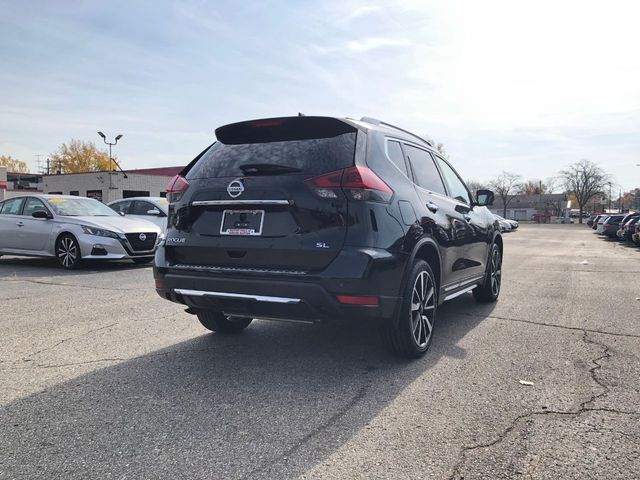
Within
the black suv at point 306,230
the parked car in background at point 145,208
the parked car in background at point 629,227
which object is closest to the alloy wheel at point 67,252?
the parked car in background at point 145,208

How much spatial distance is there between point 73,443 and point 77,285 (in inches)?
235

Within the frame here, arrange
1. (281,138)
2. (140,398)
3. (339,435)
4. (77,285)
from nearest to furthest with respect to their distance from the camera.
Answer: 1. (339,435)
2. (140,398)
3. (281,138)
4. (77,285)

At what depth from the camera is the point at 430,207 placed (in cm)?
440

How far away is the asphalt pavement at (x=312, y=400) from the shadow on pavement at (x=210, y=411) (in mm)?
13

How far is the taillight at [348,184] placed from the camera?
11.4ft

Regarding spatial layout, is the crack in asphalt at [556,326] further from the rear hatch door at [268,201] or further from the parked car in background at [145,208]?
the parked car in background at [145,208]

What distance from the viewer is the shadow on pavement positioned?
247 centimetres

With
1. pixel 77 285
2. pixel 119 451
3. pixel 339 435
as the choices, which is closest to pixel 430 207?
pixel 339 435

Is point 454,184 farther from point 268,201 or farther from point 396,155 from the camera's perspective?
point 268,201

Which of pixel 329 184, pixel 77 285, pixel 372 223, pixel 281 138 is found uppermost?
pixel 281 138

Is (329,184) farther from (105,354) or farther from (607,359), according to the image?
(607,359)

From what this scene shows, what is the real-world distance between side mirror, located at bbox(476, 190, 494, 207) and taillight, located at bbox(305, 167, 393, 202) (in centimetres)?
316

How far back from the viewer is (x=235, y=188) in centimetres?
374

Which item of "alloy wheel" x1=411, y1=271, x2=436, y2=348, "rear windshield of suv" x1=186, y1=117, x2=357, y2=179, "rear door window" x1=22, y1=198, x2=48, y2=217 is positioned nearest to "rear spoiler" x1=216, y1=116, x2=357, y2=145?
"rear windshield of suv" x1=186, y1=117, x2=357, y2=179
